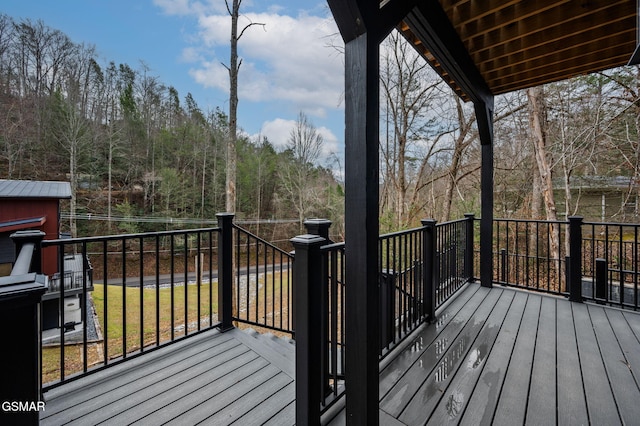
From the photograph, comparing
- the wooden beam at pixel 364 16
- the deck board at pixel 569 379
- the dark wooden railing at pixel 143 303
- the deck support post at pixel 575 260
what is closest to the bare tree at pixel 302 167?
the dark wooden railing at pixel 143 303

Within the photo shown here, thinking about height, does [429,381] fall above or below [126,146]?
below

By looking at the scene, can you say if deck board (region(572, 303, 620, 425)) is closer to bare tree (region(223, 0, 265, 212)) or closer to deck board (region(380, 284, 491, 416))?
deck board (region(380, 284, 491, 416))

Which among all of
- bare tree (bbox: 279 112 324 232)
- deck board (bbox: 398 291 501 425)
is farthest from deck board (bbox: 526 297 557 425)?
bare tree (bbox: 279 112 324 232)

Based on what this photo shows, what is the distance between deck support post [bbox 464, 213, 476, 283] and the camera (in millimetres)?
4043

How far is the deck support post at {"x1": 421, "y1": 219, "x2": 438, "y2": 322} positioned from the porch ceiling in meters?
1.62

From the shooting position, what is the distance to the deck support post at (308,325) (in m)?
1.39

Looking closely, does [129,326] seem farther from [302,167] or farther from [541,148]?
[541,148]

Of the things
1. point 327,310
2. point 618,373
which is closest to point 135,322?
point 327,310

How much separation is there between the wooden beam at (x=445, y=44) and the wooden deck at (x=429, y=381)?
254 centimetres

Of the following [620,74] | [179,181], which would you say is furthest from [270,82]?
[620,74]

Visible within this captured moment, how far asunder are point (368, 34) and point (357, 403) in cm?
177

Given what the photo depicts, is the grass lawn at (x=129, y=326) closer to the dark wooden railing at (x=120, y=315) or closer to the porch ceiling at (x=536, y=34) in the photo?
the dark wooden railing at (x=120, y=315)

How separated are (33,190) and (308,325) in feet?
31.3

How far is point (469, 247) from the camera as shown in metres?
4.06
